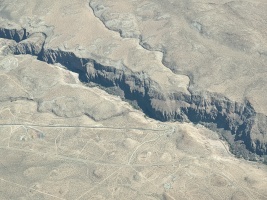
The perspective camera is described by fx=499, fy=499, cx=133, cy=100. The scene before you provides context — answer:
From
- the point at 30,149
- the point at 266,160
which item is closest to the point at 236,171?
the point at 266,160

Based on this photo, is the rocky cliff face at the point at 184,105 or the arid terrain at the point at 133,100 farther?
the rocky cliff face at the point at 184,105

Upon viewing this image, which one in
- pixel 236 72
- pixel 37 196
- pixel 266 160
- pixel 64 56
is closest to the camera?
pixel 37 196

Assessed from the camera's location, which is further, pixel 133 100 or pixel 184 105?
pixel 133 100

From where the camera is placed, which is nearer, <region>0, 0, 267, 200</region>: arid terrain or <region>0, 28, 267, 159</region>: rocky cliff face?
<region>0, 0, 267, 200</region>: arid terrain

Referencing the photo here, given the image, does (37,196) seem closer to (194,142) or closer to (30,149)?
(30,149)
